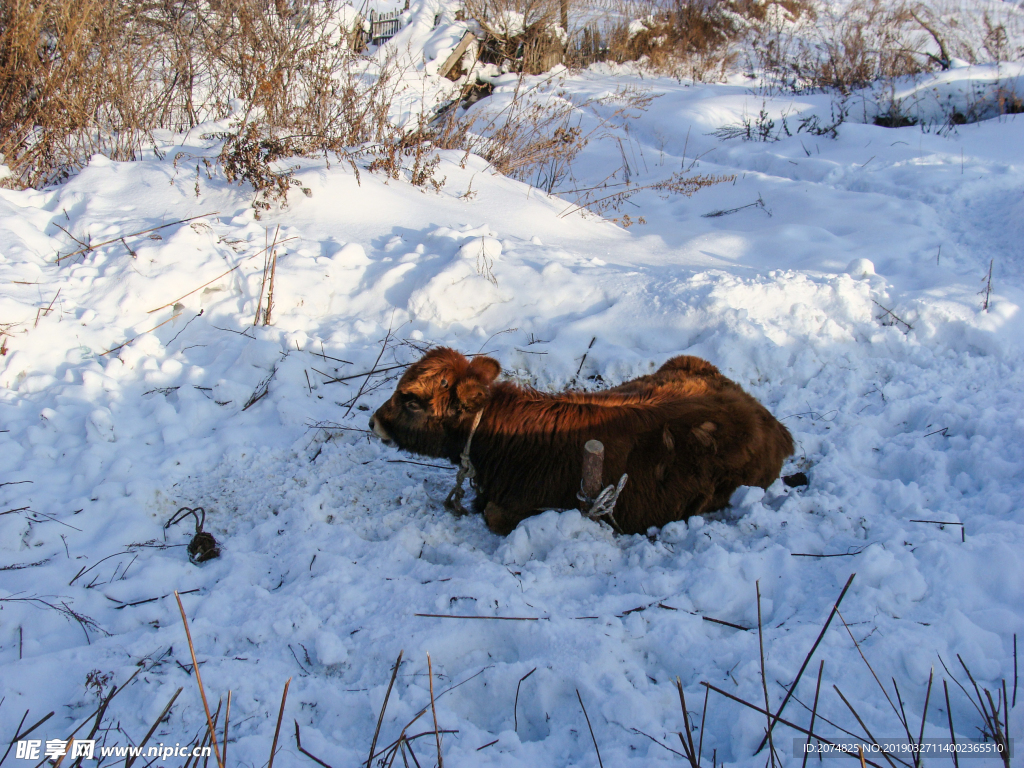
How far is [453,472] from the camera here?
4.10 meters

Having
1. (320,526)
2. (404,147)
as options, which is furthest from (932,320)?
(404,147)

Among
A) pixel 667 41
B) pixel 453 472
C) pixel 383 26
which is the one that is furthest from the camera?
pixel 667 41

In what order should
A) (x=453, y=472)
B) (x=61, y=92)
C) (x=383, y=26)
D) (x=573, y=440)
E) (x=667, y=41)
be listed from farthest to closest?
(x=667, y=41), (x=383, y=26), (x=61, y=92), (x=453, y=472), (x=573, y=440)

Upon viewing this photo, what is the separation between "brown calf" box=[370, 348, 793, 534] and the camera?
3312 mm

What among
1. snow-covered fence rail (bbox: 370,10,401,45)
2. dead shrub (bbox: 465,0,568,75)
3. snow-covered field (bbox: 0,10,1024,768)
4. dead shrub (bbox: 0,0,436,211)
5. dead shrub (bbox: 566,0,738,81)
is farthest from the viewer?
dead shrub (bbox: 566,0,738,81)

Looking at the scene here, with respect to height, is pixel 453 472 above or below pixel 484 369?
below

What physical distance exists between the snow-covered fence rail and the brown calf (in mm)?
13521

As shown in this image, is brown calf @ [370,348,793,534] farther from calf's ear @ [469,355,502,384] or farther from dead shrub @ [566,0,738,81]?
dead shrub @ [566,0,738,81]

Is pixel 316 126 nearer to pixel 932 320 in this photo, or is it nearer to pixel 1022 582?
pixel 932 320

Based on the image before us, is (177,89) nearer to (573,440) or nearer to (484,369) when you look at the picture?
(484,369)

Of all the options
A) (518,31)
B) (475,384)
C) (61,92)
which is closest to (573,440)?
(475,384)

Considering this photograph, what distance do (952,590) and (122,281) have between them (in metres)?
5.79

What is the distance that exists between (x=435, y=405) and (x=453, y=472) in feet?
2.92

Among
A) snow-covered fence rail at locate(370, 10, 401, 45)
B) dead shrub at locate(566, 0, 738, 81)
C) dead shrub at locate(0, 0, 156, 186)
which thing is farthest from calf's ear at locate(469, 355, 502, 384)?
dead shrub at locate(566, 0, 738, 81)
